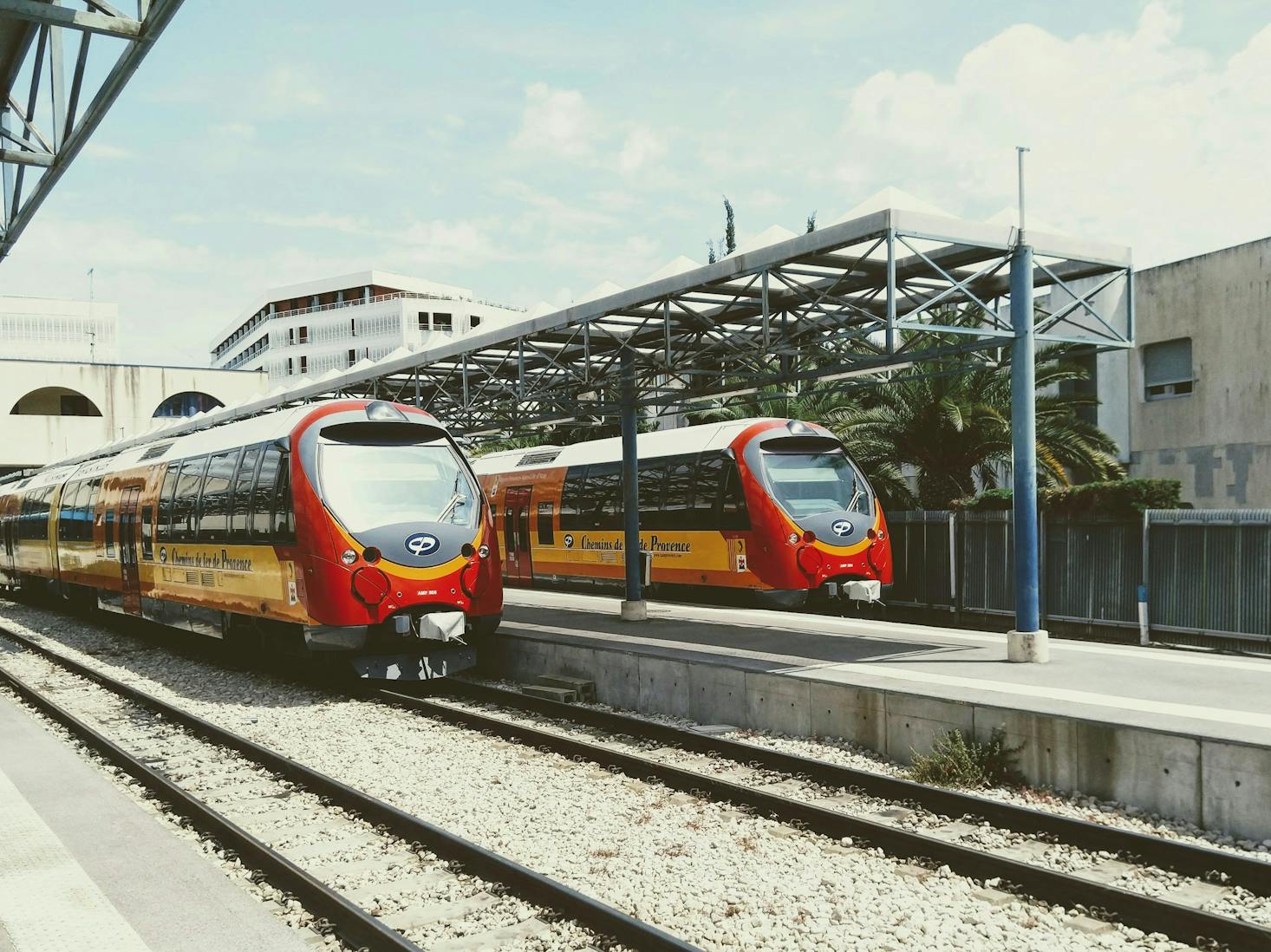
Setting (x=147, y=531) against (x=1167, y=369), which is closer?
(x=147, y=531)

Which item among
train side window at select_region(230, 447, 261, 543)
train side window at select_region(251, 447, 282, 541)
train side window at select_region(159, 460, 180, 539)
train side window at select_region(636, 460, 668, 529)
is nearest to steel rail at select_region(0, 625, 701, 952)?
train side window at select_region(251, 447, 282, 541)

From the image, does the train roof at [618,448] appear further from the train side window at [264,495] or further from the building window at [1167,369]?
the building window at [1167,369]

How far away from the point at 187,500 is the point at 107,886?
1052cm

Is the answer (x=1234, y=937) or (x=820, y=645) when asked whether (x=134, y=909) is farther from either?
(x=820, y=645)

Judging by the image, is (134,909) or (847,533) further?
(847,533)

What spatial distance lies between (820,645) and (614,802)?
5.34 metres

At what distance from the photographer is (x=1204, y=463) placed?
23922 millimetres

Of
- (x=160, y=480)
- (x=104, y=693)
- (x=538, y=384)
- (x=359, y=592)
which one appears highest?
(x=538, y=384)

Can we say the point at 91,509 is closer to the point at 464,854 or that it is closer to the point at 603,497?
the point at 603,497

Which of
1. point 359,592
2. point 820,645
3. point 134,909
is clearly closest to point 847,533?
point 820,645

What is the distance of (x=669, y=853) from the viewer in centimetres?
697

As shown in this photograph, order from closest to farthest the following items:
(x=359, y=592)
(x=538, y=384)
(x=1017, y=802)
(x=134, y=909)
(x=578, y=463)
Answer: (x=134, y=909) → (x=1017, y=802) → (x=359, y=592) → (x=538, y=384) → (x=578, y=463)

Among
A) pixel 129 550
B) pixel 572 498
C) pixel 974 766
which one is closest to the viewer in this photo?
pixel 974 766

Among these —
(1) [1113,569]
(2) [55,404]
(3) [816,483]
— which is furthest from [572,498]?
(2) [55,404]
